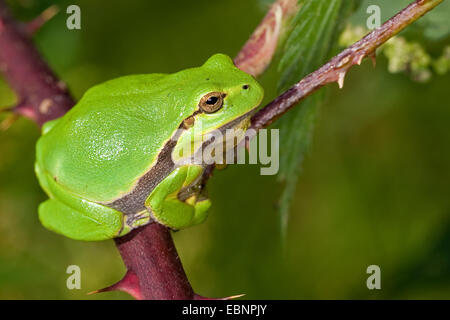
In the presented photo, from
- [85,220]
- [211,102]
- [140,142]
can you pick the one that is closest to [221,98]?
[211,102]

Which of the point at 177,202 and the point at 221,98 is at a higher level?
the point at 221,98

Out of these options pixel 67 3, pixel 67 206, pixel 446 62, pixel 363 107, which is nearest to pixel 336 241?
pixel 363 107

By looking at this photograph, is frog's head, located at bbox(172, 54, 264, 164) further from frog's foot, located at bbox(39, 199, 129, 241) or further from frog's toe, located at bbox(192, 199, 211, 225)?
frog's foot, located at bbox(39, 199, 129, 241)

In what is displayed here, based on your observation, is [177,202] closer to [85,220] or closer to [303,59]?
[85,220]

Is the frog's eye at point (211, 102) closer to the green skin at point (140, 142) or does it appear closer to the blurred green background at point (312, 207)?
the green skin at point (140, 142)

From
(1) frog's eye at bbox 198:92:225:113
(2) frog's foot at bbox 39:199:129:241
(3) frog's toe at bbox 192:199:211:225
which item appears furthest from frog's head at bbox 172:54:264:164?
(2) frog's foot at bbox 39:199:129:241

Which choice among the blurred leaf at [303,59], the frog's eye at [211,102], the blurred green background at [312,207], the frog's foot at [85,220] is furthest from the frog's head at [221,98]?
the blurred green background at [312,207]
